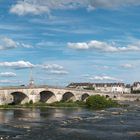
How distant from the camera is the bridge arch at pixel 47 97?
128 metres

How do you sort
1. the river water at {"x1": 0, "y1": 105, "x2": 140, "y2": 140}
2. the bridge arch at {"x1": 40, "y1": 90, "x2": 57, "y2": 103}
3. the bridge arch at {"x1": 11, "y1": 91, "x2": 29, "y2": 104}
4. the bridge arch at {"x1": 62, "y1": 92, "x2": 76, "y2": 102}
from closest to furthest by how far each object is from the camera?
the river water at {"x1": 0, "y1": 105, "x2": 140, "y2": 140} < the bridge arch at {"x1": 11, "y1": 91, "x2": 29, "y2": 104} < the bridge arch at {"x1": 40, "y1": 90, "x2": 57, "y2": 103} < the bridge arch at {"x1": 62, "y1": 92, "x2": 76, "y2": 102}

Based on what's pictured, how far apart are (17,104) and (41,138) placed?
6204cm

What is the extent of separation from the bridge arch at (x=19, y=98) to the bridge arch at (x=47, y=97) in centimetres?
959

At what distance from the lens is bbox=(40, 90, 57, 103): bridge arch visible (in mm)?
128125

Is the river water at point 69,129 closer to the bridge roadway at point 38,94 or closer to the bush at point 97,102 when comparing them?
the bridge roadway at point 38,94

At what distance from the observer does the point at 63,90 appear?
13088 cm

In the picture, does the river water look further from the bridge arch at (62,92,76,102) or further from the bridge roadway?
the bridge arch at (62,92,76,102)

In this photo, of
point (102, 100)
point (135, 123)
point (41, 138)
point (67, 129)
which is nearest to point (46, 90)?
point (102, 100)

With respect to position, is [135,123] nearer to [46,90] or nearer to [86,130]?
[86,130]

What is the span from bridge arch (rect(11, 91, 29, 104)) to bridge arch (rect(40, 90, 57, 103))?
9.59 metres

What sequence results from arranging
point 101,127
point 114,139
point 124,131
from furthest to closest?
point 101,127 → point 124,131 → point 114,139

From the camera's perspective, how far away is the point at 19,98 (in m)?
120

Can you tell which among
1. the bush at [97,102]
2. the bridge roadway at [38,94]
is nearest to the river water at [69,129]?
the bridge roadway at [38,94]

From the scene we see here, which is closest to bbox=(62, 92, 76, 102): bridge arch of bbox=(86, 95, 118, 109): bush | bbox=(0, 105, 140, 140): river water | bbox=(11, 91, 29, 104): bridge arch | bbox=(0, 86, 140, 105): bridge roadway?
bbox=(0, 86, 140, 105): bridge roadway
